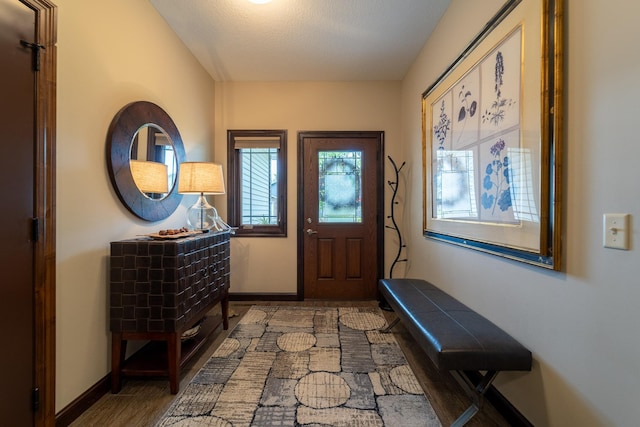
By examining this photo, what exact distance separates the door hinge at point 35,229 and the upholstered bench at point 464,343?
202 cm

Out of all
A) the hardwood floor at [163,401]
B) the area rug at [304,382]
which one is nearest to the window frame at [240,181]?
the area rug at [304,382]

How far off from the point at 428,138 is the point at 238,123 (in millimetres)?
2336

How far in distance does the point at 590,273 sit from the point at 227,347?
241 centimetres

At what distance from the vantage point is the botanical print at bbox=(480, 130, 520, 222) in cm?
146

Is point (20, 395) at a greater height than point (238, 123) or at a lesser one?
lesser

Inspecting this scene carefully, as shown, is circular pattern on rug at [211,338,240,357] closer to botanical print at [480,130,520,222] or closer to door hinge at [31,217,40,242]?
door hinge at [31,217,40,242]

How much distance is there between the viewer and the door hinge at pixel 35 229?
4.25ft

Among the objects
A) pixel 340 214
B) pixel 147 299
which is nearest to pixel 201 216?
pixel 147 299

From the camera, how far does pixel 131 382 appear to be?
186 cm

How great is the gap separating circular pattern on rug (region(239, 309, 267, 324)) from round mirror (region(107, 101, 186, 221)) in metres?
1.34

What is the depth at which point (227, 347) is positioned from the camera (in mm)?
2328

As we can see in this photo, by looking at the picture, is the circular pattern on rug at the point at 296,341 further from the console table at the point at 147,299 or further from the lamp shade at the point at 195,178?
→ the lamp shade at the point at 195,178

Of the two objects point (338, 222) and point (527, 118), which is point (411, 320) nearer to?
point (527, 118)

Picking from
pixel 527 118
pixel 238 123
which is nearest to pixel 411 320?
pixel 527 118
